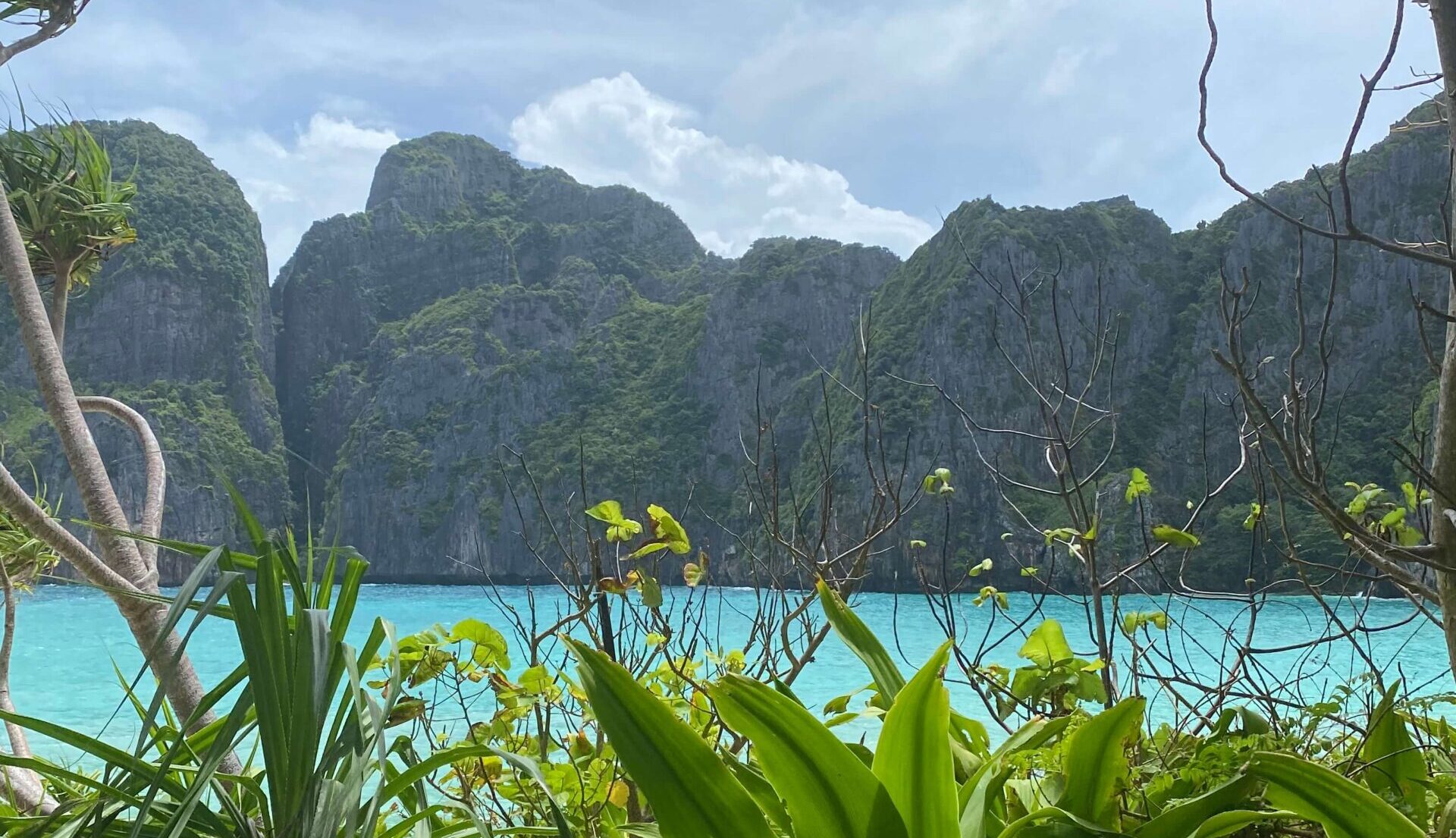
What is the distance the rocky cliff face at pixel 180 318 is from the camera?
53469 millimetres

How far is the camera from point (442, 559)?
5944 centimetres

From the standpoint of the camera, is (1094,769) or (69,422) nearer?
(1094,769)

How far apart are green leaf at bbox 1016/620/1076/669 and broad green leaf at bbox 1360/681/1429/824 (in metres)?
0.31

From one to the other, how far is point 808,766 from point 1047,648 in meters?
0.52

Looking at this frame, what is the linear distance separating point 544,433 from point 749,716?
57346 millimetres

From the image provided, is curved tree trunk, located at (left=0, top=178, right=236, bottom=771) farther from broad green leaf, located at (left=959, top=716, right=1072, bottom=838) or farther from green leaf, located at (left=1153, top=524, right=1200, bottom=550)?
green leaf, located at (left=1153, top=524, right=1200, bottom=550)

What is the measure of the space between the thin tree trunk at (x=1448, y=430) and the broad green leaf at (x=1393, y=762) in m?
0.09

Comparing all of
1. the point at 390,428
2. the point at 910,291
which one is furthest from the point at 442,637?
the point at 390,428

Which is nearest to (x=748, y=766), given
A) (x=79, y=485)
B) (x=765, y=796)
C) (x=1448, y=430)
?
(x=765, y=796)

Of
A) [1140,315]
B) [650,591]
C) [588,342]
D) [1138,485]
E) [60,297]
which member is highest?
[588,342]

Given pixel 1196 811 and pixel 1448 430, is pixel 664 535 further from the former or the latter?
pixel 1448 430

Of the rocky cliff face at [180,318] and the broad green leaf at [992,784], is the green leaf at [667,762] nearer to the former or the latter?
the broad green leaf at [992,784]

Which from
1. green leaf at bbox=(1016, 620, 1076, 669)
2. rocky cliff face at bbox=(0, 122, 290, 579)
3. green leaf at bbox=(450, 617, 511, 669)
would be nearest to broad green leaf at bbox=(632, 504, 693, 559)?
green leaf at bbox=(450, 617, 511, 669)

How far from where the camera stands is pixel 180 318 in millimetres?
61438
